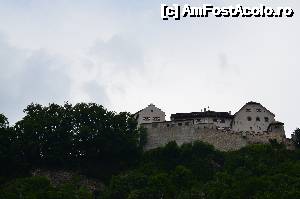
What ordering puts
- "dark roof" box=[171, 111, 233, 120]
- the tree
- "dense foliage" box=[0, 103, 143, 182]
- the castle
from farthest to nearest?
"dark roof" box=[171, 111, 233, 120] → the castle → the tree → "dense foliage" box=[0, 103, 143, 182]

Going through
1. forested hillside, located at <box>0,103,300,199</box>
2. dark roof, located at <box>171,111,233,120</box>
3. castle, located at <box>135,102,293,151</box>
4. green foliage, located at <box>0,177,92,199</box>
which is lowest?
green foliage, located at <box>0,177,92,199</box>

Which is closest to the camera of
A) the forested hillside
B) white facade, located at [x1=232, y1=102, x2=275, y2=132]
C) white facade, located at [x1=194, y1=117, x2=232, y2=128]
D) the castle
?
the forested hillside

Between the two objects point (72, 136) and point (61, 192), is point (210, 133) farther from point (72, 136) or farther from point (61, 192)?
point (61, 192)

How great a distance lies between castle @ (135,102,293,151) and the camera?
95250mm

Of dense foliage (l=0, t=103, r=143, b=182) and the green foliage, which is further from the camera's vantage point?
dense foliage (l=0, t=103, r=143, b=182)

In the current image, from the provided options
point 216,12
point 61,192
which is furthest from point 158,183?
point 216,12

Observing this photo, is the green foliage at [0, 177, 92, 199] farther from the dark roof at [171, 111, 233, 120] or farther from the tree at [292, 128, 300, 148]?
the dark roof at [171, 111, 233, 120]

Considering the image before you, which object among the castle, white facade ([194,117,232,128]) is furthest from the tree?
white facade ([194,117,232,128])

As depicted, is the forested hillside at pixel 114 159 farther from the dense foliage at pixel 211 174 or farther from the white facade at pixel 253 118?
the white facade at pixel 253 118

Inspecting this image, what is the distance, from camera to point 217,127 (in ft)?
322

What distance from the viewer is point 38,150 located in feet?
295

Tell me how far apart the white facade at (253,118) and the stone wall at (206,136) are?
9.93 metres

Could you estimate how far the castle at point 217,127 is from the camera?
9525 centimetres

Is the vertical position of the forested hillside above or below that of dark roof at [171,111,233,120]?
below
